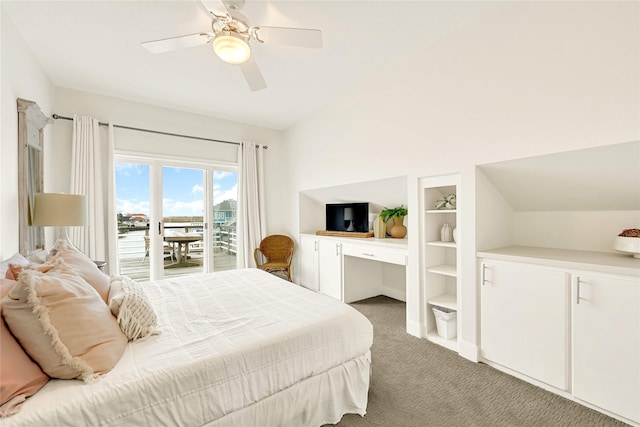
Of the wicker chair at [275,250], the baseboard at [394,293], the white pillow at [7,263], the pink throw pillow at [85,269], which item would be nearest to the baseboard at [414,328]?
the baseboard at [394,293]

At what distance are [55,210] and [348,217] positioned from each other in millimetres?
3116

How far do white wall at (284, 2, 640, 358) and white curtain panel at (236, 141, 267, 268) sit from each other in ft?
6.14

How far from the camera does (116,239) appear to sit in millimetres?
3348

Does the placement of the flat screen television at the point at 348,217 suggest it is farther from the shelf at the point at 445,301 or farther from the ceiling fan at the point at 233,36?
the ceiling fan at the point at 233,36

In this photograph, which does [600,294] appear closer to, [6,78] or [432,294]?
[432,294]

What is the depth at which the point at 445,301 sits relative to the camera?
2574 mm

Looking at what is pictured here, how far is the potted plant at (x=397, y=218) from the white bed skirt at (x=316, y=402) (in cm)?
190

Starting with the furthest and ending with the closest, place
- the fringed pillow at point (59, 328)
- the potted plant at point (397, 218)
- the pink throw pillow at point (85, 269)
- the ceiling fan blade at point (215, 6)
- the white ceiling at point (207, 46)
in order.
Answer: the potted plant at point (397, 218) < the white ceiling at point (207, 46) < the ceiling fan blade at point (215, 6) < the pink throw pillow at point (85, 269) < the fringed pillow at point (59, 328)

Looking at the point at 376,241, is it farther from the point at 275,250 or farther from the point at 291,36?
the point at 291,36

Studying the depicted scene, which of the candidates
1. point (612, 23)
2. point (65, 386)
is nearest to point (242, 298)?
point (65, 386)

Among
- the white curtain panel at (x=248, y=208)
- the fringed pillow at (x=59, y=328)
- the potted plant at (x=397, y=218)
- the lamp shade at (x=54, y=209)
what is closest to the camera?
the fringed pillow at (x=59, y=328)

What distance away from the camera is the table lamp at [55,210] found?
6.82 ft

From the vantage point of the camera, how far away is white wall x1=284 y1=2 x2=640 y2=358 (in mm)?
1573

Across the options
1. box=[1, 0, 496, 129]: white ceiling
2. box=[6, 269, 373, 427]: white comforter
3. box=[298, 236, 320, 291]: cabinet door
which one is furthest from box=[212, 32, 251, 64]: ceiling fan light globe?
box=[298, 236, 320, 291]: cabinet door
